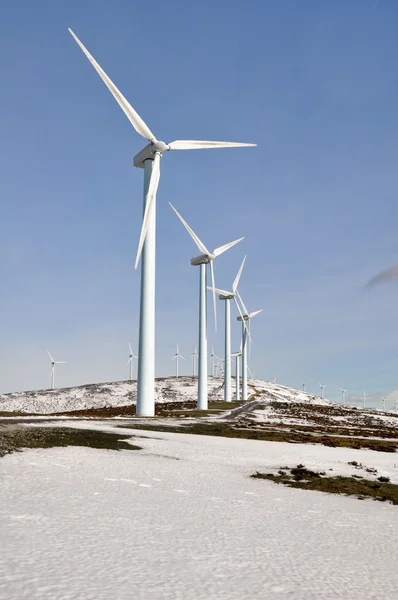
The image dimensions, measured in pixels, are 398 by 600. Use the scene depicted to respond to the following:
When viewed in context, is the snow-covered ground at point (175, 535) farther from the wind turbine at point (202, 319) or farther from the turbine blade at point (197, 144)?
the wind turbine at point (202, 319)

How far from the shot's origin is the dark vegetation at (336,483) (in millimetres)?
20578

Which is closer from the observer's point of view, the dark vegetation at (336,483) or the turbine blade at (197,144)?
the dark vegetation at (336,483)

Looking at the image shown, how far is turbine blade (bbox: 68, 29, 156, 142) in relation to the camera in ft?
182

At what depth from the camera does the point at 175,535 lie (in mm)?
12039

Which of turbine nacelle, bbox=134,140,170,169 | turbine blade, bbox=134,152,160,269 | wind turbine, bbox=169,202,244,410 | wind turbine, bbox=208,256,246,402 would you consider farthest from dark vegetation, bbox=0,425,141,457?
wind turbine, bbox=208,256,246,402

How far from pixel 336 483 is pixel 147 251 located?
132 feet

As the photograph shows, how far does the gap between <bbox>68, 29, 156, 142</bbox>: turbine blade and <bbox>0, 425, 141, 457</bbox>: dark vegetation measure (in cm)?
3948

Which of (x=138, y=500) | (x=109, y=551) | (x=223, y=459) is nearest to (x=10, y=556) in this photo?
(x=109, y=551)

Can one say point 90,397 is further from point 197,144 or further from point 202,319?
point 197,144

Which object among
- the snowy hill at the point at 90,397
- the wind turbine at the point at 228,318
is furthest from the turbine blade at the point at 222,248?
the snowy hill at the point at 90,397

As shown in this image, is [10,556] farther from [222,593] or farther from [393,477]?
[393,477]

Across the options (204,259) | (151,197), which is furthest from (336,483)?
(204,259)

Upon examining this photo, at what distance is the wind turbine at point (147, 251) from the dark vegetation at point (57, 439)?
2526 centimetres

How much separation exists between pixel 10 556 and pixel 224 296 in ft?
362
